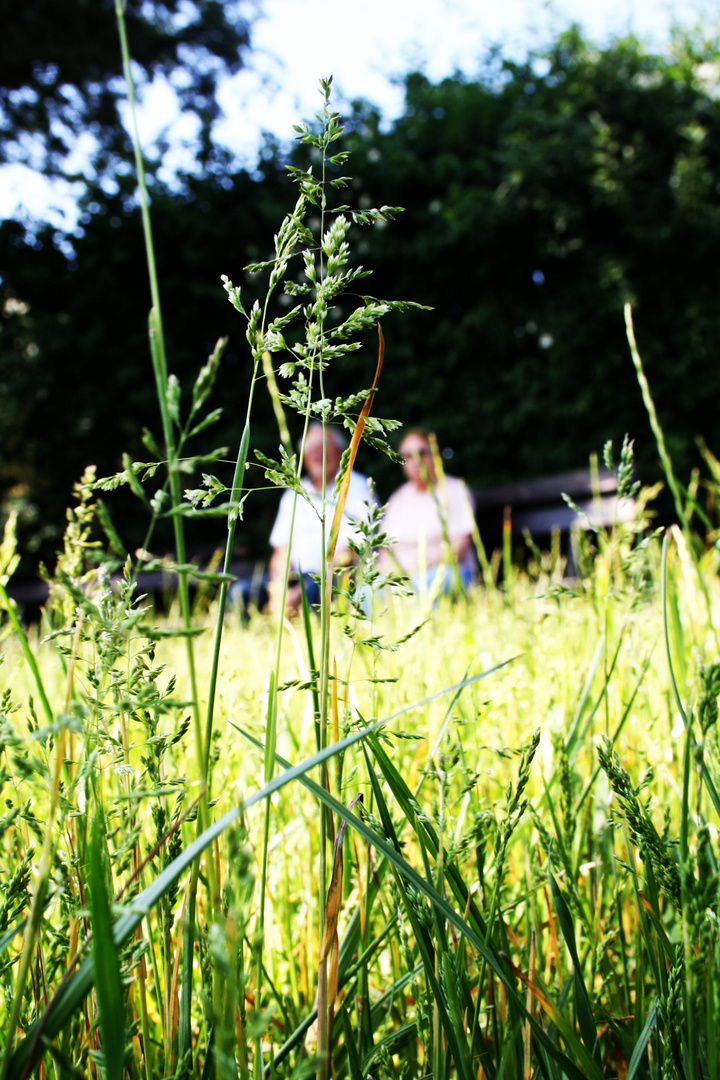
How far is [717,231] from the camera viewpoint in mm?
8234

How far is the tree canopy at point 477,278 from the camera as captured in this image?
842cm

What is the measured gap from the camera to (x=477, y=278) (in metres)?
9.09

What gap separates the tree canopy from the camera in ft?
27.6

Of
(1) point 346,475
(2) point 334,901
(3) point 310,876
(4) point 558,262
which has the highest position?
(4) point 558,262

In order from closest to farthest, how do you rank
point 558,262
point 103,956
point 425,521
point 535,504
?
point 103,956
point 425,521
point 535,504
point 558,262

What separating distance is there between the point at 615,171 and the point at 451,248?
2.08 m

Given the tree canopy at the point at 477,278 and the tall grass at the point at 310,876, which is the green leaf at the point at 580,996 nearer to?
the tall grass at the point at 310,876

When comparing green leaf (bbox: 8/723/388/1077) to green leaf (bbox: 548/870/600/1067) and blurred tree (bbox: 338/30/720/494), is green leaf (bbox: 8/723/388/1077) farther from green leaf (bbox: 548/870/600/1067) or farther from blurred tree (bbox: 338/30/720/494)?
blurred tree (bbox: 338/30/720/494)

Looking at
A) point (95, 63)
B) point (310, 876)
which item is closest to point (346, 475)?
point (310, 876)

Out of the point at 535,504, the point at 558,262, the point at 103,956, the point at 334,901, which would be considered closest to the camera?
the point at 103,956

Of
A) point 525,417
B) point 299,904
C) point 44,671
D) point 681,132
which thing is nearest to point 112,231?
point 525,417

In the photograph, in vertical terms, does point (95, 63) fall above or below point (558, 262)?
above

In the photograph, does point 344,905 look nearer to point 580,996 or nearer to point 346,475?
point 580,996

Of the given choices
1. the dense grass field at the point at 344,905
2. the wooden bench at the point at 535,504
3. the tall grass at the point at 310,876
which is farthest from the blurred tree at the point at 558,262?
the tall grass at the point at 310,876
